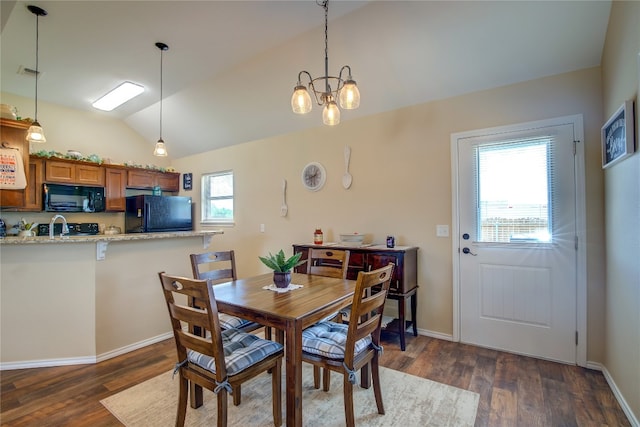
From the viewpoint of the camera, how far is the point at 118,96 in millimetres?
4410

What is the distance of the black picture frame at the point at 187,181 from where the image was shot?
5661mm

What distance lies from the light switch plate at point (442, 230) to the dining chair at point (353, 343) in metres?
1.53

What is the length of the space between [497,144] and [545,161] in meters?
0.41

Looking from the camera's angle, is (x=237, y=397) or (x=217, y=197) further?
(x=217, y=197)

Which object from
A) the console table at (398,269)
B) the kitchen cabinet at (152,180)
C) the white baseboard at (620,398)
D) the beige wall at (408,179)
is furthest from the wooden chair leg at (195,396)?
the kitchen cabinet at (152,180)

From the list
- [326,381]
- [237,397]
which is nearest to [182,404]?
[237,397]

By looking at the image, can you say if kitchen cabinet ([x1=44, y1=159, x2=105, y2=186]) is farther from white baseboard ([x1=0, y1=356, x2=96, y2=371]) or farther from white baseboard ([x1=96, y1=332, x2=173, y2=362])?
white baseboard ([x1=96, y1=332, x2=173, y2=362])

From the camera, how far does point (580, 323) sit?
2490 millimetres

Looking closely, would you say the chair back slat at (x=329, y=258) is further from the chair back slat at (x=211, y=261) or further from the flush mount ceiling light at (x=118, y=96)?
the flush mount ceiling light at (x=118, y=96)

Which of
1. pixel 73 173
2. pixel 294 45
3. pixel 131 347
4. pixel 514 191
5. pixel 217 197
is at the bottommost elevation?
pixel 131 347

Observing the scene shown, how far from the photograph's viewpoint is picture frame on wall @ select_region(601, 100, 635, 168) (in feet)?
5.93

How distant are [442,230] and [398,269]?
0.65 metres

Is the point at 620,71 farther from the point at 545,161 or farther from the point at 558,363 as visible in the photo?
the point at 558,363

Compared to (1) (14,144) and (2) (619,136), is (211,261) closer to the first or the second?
(2) (619,136)
